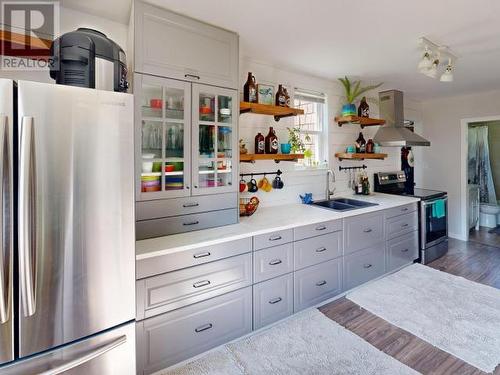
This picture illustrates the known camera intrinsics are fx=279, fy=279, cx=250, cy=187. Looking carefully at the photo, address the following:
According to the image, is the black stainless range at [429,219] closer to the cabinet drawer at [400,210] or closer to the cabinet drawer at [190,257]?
the cabinet drawer at [400,210]

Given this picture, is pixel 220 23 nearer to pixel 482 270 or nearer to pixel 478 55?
pixel 478 55

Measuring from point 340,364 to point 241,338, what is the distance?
0.73 m

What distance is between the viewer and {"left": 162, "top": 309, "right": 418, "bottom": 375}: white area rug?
6.11ft

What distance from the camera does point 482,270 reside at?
11.3 ft

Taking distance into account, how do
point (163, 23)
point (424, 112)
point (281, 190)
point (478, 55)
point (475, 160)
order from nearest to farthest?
point (163, 23) < point (478, 55) < point (281, 190) < point (424, 112) < point (475, 160)

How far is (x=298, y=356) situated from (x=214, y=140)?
5.62ft

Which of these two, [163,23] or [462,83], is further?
[462,83]

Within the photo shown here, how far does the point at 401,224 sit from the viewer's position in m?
3.38

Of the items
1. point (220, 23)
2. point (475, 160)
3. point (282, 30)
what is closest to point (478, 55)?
point (282, 30)

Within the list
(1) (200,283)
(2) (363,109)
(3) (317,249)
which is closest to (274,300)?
(3) (317,249)

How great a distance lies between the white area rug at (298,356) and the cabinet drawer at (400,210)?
1503mm

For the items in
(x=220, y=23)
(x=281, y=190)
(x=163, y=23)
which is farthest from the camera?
(x=281, y=190)

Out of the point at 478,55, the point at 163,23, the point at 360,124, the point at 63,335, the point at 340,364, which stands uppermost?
the point at 478,55

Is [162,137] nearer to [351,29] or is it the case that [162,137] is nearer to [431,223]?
[351,29]
